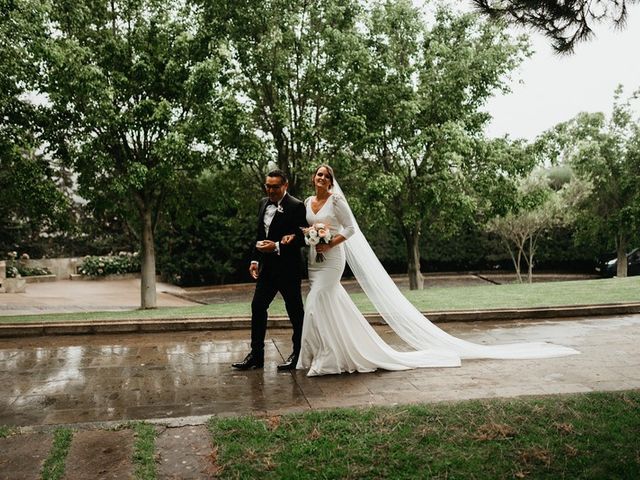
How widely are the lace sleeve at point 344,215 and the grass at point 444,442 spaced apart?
2.34 m

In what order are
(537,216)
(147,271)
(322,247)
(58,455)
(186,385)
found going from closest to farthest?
(58,455), (186,385), (322,247), (147,271), (537,216)

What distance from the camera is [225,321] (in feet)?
31.2

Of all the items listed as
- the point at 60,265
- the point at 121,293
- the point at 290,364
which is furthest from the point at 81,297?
the point at 290,364

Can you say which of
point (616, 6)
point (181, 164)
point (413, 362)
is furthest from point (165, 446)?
point (181, 164)

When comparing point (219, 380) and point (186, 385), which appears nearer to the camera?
point (186, 385)

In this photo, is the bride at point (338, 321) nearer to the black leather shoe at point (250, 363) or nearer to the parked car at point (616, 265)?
the black leather shoe at point (250, 363)

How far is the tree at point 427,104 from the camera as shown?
15742mm

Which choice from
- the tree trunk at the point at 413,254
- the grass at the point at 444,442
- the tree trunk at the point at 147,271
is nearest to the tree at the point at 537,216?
the tree trunk at the point at 413,254

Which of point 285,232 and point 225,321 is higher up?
point 285,232

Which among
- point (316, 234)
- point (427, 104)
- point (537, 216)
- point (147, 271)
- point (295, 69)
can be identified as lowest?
point (147, 271)

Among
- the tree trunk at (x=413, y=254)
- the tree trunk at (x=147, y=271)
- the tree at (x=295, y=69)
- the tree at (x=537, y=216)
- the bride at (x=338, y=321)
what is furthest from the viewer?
the tree at (x=537, y=216)

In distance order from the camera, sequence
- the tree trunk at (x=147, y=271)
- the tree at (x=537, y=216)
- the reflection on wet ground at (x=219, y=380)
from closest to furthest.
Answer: the reflection on wet ground at (x=219, y=380) → the tree trunk at (x=147, y=271) → the tree at (x=537, y=216)

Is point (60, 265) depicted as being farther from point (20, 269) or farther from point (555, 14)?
point (555, 14)

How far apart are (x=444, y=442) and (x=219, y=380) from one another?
2836 millimetres
